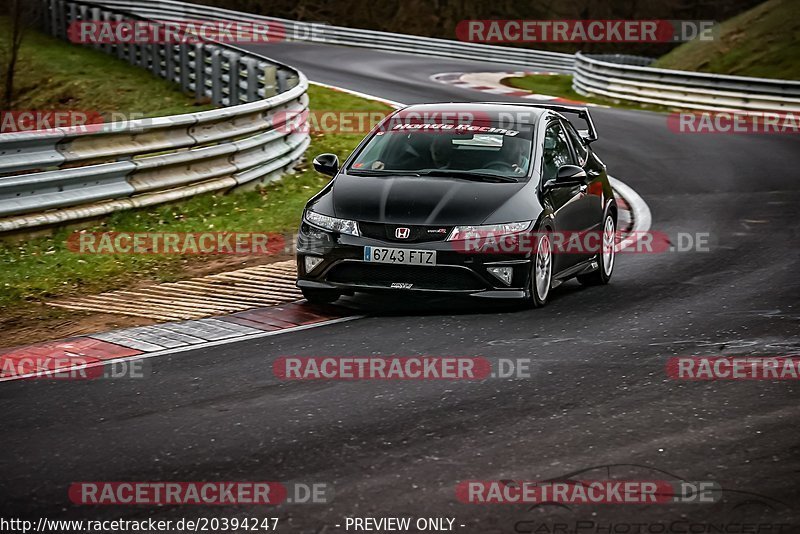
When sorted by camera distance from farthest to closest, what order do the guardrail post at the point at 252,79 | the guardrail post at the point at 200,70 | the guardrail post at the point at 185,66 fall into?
the guardrail post at the point at 185,66 → the guardrail post at the point at 200,70 → the guardrail post at the point at 252,79

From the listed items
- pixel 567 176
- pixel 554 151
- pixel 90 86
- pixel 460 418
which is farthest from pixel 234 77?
pixel 460 418

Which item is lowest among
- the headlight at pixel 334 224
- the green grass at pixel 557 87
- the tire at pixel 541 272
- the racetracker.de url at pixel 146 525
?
the green grass at pixel 557 87

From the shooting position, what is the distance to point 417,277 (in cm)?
912

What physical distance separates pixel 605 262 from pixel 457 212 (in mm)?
2234

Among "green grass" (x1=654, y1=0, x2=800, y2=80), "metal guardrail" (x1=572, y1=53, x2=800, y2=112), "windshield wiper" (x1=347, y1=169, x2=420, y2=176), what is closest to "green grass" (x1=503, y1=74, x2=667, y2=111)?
"metal guardrail" (x1=572, y1=53, x2=800, y2=112)

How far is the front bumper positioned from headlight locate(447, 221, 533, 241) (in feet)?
0.30

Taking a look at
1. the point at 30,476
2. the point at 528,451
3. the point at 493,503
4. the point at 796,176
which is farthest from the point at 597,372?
the point at 796,176

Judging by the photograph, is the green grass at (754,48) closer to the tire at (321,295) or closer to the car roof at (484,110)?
the car roof at (484,110)

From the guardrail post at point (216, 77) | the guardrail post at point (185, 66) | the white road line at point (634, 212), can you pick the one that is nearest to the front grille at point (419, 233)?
the white road line at point (634, 212)

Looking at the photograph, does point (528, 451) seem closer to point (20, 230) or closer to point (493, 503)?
point (493, 503)

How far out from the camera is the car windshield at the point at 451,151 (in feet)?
32.7

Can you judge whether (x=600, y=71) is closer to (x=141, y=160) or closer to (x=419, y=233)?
(x=141, y=160)

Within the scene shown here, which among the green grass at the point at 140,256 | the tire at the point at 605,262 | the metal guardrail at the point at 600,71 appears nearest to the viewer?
the green grass at the point at 140,256

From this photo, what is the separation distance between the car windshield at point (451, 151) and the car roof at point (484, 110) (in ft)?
0.58
